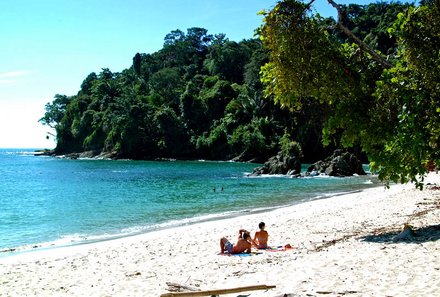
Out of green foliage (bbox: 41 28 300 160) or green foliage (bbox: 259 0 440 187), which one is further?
green foliage (bbox: 41 28 300 160)

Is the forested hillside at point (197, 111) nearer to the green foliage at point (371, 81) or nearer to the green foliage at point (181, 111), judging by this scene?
the green foliage at point (181, 111)

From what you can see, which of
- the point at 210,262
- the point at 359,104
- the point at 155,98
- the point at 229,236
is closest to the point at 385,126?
the point at 359,104

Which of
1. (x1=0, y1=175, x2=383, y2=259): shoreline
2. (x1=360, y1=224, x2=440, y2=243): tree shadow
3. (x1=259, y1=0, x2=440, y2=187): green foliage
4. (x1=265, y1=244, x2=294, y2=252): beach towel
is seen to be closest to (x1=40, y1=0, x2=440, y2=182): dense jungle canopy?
(x1=259, y1=0, x2=440, y2=187): green foliage

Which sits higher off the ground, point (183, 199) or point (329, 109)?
point (329, 109)

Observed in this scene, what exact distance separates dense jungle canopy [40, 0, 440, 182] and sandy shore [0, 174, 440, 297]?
2.59 metres

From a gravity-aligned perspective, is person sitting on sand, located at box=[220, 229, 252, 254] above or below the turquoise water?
above

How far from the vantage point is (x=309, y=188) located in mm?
39062

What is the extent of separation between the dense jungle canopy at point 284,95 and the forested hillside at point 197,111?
0.29m

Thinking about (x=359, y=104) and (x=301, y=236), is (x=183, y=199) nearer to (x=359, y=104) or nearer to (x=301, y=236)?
(x=301, y=236)

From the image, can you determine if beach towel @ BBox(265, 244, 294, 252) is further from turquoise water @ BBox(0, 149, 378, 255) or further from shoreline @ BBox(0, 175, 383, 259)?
turquoise water @ BBox(0, 149, 378, 255)

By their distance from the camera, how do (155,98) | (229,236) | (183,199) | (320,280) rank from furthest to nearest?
(155,98) → (183,199) → (229,236) → (320,280)

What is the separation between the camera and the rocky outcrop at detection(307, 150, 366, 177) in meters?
55.0

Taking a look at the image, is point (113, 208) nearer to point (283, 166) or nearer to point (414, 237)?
point (414, 237)

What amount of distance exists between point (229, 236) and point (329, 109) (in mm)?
6482
